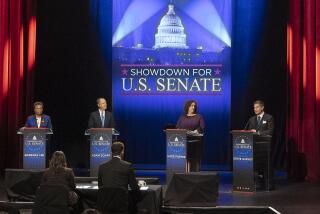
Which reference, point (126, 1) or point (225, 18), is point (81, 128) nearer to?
point (126, 1)

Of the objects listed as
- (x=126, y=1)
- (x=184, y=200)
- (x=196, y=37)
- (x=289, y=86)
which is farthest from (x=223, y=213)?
Result: (x=126, y=1)

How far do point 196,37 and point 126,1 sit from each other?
5.67 feet

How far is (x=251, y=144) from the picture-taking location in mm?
9797

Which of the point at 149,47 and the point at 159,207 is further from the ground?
the point at 149,47

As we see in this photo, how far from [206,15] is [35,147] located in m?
4.98

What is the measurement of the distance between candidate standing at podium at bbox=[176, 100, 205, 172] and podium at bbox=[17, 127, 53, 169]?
7.61 feet

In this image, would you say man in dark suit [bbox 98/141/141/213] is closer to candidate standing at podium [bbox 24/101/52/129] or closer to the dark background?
candidate standing at podium [bbox 24/101/52/129]

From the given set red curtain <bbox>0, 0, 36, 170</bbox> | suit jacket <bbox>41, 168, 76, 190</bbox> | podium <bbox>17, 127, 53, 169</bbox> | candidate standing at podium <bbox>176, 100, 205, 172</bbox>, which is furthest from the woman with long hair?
red curtain <bbox>0, 0, 36, 170</bbox>

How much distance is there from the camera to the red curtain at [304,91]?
11.6 m

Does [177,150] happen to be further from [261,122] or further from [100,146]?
[261,122]

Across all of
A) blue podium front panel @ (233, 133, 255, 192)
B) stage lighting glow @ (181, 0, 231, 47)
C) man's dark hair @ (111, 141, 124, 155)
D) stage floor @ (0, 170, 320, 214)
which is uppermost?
stage lighting glow @ (181, 0, 231, 47)

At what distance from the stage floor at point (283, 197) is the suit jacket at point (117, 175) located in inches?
83.1

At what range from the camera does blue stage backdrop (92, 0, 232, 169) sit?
13.0 meters

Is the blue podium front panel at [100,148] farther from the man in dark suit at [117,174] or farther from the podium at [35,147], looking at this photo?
the man in dark suit at [117,174]
